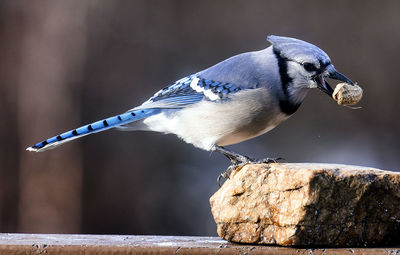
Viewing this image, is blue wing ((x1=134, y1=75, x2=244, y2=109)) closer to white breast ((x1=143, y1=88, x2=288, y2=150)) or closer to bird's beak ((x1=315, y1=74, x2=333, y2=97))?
white breast ((x1=143, y1=88, x2=288, y2=150))

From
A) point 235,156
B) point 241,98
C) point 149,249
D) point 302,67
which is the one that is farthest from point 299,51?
point 149,249

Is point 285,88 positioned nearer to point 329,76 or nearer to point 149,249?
point 329,76

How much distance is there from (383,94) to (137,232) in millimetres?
1012

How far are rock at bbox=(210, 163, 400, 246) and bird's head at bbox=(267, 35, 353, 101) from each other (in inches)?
14.5

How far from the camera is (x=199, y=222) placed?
2.61 meters

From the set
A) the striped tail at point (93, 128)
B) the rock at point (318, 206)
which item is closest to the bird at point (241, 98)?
the striped tail at point (93, 128)

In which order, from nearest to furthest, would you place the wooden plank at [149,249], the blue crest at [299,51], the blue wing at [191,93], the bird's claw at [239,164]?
the wooden plank at [149,249] → the bird's claw at [239,164] → the blue crest at [299,51] → the blue wing at [191,93]

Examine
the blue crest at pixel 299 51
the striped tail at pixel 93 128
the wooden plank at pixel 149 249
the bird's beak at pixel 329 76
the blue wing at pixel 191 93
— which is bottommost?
the wooden plank at pixel 149 249

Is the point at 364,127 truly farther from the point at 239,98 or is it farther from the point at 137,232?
the point at 239,98

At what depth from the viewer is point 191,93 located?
1.72 meters

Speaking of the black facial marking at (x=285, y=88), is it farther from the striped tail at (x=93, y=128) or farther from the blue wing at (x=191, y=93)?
the striped tail at (x=93, y=128)

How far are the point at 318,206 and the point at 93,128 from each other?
2.22 ft

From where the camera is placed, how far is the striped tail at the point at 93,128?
1.54 meters

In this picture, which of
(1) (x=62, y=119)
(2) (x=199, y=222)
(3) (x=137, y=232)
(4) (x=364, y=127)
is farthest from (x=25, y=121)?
(4) (x=364, y=127)
